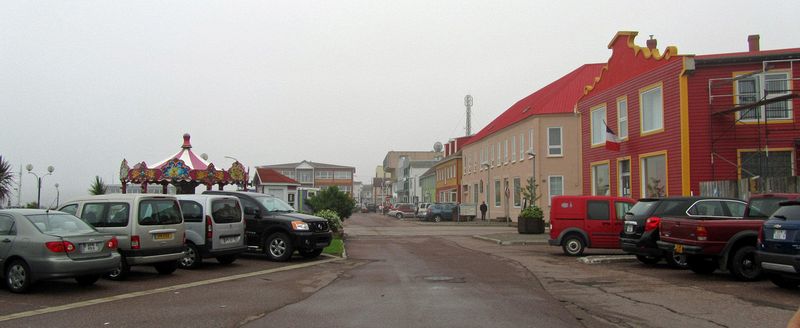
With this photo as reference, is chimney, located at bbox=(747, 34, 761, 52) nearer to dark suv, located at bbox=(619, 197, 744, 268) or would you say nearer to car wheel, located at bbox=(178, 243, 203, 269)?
dark suv, located at bbox=(619, 197, 744, 268)

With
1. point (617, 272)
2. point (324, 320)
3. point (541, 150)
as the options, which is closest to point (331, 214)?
point (617, 272)

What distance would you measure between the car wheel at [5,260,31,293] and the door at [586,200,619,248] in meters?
13.8

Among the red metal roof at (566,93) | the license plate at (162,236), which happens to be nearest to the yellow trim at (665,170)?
the red metal roof at (566,93)

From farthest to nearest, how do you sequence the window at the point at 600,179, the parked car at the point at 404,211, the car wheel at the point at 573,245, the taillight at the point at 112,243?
the parked car at the point at 404,211
the window at the point at 600,179
the car wheel at the point at 573,245
the taillight at the point at 112,243

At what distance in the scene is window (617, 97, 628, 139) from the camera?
26.2 metres

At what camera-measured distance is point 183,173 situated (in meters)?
24.2

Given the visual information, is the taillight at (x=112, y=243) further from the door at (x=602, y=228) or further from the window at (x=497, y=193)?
the window at (x=497, y=193)

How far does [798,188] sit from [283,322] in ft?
53.6

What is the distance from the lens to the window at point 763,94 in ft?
68.5

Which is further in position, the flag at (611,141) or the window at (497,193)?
the window at (497,193)

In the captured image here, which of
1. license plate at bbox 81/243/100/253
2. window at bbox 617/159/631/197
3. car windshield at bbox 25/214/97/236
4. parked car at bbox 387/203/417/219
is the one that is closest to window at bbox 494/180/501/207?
parked car at bbox 387/203/417/219

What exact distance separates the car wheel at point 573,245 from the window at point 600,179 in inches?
433

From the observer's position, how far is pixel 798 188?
17.9m

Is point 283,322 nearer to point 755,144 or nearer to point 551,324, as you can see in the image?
point 551,324
